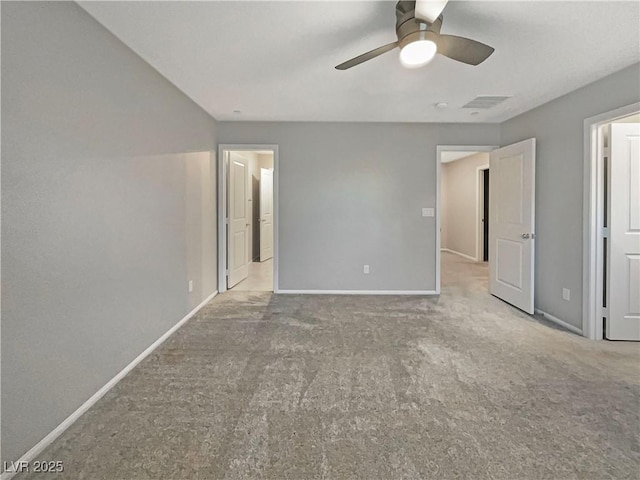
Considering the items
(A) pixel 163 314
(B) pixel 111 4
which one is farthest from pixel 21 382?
(B) pixel 111 4

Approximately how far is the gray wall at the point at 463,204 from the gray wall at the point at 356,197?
124 inches

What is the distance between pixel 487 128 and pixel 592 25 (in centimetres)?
264

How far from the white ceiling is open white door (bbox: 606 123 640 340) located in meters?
0.66

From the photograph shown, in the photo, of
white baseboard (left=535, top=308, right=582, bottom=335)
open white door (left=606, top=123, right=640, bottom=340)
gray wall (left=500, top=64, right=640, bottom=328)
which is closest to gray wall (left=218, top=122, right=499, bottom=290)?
gray wall (left=500, top=64, right=640, bottom=328)

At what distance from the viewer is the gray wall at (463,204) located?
787cm

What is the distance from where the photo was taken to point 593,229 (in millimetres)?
3146

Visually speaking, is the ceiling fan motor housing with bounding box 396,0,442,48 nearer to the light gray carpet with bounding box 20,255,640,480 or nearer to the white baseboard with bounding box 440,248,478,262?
the light gray carpet with bounding box 20,255,640,480

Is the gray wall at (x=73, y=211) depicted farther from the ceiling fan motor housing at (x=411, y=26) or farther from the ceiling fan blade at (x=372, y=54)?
the ceiling fan motor housing at (x=411, y=26)

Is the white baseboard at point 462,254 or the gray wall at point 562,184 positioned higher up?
the gray wall at point 562,184

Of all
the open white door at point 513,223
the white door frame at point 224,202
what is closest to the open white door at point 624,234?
the open white door at point 513,223

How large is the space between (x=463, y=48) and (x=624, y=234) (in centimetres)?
239

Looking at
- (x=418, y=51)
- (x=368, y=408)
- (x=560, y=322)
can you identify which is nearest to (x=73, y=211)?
(x=368, y=408)

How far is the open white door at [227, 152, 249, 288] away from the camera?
4.95 m

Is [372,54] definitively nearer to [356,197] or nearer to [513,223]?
[356,197]
